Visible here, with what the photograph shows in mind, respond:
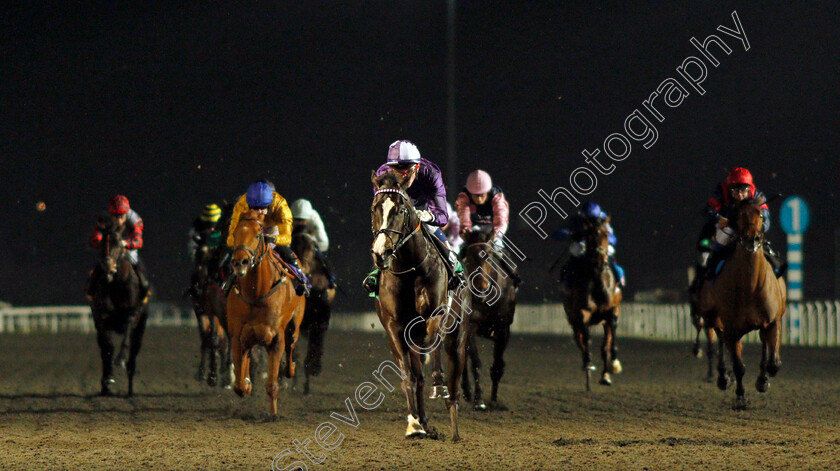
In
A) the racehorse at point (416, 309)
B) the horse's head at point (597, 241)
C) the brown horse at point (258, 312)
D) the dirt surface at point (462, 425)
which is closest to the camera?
the dirt surface at point (462, 425)

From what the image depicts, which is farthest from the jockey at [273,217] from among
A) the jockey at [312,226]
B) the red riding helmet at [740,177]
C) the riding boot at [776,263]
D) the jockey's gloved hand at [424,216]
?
the riding boot at [776,263]

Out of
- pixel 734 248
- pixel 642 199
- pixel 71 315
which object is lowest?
pixel 71 315

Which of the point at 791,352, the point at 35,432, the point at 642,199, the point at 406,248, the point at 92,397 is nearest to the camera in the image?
the point at 406,248

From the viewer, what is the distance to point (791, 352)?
2128 centimetres

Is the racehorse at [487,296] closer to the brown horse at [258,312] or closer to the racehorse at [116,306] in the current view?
the brown horse at [258,312]

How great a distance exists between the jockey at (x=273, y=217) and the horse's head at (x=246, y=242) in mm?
254

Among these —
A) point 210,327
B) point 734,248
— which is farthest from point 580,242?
point 210,327

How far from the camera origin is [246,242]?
963 cm

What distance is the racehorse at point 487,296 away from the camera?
35.1 ft

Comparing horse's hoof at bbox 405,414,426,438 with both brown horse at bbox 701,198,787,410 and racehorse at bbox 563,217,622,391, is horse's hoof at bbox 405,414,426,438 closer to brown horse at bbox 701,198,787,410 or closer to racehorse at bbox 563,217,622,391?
brown horse at bbox 701,198,787,410

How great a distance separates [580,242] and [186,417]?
6367 mm

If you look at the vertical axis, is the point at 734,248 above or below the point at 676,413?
above

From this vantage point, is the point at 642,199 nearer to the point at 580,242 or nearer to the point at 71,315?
the point at 71,315

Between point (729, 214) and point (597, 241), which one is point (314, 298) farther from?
point (729, 214)
